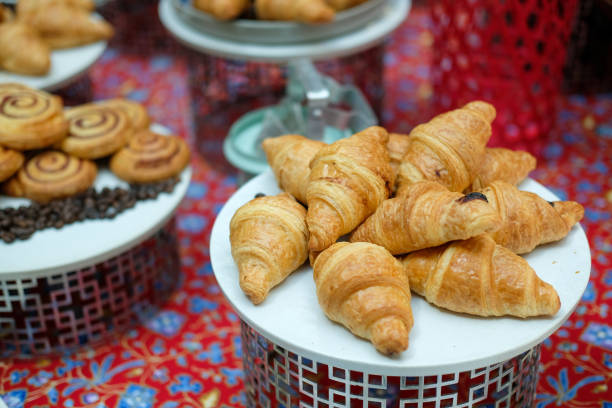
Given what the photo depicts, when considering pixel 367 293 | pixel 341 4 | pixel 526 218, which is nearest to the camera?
pixel 367 293

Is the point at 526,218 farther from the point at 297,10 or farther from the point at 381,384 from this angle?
the point at 297,10

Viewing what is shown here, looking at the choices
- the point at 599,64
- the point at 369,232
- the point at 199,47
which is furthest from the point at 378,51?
the point at 369,232

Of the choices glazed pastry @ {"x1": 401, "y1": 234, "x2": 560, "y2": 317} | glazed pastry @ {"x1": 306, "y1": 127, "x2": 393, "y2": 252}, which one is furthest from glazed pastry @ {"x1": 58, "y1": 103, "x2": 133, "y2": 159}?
glazed pastry @ {"x1": 401, "y1": 234, "x2": 560, "y2": 317}

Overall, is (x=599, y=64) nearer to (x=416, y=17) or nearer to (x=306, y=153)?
(x=416, y=17)

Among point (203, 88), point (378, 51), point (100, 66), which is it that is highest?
point (378, 51)

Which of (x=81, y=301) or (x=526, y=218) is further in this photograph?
(x=81, y=301)

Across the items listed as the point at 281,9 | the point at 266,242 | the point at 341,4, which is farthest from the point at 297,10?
the point at 266,242
